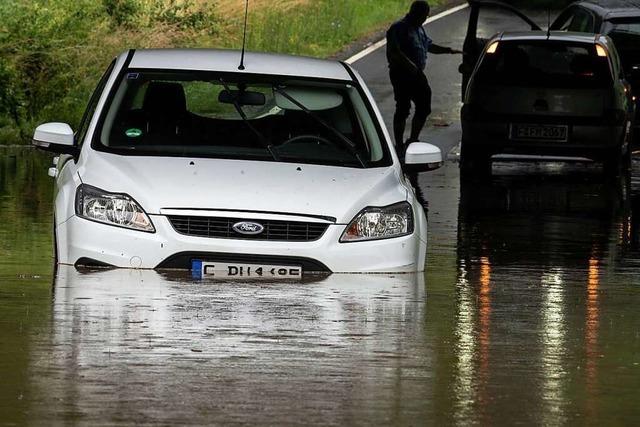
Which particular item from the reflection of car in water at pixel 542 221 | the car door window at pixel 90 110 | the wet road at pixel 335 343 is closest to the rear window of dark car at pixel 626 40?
the reflection of car in water at pixel 542 221

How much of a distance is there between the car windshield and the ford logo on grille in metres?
0.85

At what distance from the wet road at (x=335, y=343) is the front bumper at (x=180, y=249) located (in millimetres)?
91

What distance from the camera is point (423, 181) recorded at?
21.9 metres

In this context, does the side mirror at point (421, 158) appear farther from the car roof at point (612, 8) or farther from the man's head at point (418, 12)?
the car roof at point (612, 8)

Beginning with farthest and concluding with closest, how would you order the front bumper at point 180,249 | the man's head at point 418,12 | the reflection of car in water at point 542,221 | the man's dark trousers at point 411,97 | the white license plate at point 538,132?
the man's dark trousers at point 411,97
the man's head at point 418,12
the white license plate at point 538,132
the reflection of car in water at point 542,221
the front bumper at point 180,249

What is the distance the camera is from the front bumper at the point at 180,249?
37.1 feet

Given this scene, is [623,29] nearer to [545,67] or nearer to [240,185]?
[545,67]

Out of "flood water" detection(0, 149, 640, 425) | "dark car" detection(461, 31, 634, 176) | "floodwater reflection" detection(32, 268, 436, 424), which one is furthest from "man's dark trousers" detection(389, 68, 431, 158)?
"floodwater reflection" detection(32, 268, 436, 424)

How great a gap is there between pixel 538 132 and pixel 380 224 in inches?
427

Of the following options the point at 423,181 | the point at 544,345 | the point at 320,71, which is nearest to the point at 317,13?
the point at 423,181

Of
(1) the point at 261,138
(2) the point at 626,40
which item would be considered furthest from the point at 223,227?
(2) the point at 626,40

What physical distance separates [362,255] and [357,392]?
311 centimetres

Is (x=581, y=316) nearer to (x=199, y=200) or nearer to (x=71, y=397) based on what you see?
(x=199, y=200)

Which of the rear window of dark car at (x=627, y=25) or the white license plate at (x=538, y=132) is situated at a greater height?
the rear window of dark car at (x=627, y=25)
